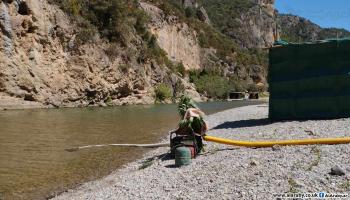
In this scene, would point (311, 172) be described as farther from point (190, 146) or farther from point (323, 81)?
point (323, 81)

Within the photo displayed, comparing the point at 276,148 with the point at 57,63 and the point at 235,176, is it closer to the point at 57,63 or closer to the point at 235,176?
the point at 235,176

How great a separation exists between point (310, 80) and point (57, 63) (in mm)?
35932

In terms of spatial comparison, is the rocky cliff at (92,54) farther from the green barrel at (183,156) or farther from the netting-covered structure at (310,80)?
the green barrel at (183,156)

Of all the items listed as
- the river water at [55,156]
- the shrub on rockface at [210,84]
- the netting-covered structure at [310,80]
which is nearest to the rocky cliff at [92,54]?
the shrub on rockface at [210,84]

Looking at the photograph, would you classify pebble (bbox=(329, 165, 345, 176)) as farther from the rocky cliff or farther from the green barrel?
the rocky cliff

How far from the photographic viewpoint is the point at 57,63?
4756cm

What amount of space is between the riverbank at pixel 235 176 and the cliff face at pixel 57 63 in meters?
33.5

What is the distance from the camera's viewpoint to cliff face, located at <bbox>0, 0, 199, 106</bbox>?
41.8m

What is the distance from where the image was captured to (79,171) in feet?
39.3

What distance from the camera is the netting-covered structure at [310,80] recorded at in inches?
642

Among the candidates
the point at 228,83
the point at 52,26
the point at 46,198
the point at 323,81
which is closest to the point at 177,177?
the point at 46,198

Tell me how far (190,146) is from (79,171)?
10.6 feet

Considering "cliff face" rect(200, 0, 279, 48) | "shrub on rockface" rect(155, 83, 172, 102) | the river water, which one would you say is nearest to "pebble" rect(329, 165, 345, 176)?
the river water

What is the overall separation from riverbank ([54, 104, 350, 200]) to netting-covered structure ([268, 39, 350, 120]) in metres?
4.79
